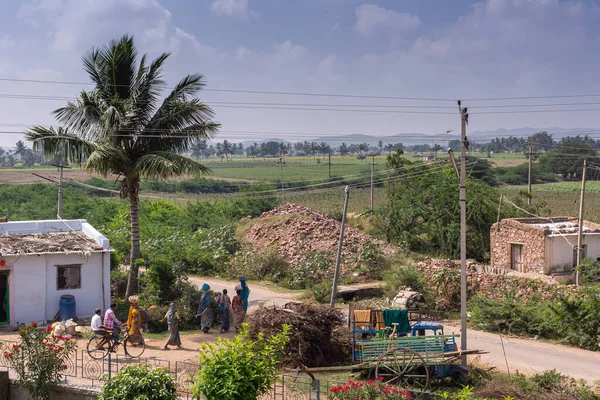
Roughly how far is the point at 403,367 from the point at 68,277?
1138cm

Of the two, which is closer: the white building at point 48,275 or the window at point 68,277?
the white building at point 48,275

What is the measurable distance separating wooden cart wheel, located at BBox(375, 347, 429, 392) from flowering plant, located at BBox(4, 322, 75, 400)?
6.41 m

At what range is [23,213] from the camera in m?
46.0

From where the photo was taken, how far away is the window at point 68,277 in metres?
21.0

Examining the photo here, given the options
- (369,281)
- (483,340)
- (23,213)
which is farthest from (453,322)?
(23,213)

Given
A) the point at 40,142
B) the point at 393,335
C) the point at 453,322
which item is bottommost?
the point at 453,322

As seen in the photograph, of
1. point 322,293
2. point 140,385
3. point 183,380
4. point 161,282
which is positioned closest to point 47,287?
point 161,282

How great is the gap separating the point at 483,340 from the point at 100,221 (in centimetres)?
2667

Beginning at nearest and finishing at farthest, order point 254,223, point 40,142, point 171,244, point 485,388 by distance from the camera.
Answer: point 485,388
point 40,142
point 171,244
point 254,223

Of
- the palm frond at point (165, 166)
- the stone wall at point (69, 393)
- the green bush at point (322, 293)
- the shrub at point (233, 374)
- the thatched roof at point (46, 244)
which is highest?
the palm frond at point (165, 166)

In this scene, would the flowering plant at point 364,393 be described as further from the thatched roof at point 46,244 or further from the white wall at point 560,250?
the white wall at point 560,250

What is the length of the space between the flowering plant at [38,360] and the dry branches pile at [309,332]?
494 centimetres

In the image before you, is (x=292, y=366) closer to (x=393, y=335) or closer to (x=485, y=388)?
(x=393, y=335)

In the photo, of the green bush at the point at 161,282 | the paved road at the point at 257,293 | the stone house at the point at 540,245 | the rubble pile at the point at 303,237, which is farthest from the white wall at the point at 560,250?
the green bush at the point at 161,282
